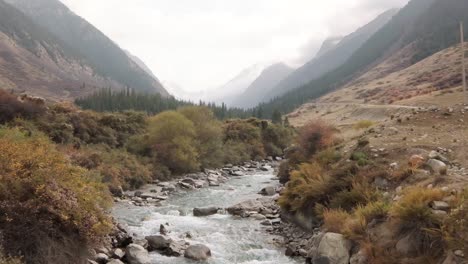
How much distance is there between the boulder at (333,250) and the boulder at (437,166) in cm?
504

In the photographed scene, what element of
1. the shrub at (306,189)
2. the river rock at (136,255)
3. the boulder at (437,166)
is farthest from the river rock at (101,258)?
the boulder at (437,166)

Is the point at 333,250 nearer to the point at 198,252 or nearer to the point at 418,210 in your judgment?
the point at 418,210

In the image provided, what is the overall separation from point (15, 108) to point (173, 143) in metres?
18.0

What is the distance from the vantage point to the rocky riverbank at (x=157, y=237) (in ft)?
57.9

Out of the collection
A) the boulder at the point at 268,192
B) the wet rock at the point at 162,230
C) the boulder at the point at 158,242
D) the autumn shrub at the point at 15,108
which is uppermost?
the autumn shrub at the point at 15,108

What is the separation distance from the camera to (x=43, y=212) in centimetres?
1390

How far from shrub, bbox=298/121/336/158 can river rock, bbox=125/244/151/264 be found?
21.6 meters

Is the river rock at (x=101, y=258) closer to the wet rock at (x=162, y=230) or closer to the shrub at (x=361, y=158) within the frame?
the wet rock at (x=162, y=230)

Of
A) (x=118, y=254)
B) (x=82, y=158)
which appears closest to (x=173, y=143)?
(x=82, y=158)

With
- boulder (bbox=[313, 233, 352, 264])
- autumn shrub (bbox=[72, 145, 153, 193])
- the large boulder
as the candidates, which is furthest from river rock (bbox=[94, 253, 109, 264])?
autumn shrub (bbox=[72, 145, 153, 193])

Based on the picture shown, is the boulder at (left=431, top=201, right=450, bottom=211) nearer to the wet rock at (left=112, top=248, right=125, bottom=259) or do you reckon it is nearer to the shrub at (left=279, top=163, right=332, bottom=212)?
the shrub at (left=279, top=163, right=332, bottom=212)

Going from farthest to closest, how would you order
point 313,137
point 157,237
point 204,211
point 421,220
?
point 313,137
point 204,211
point 157,237
point 421,220

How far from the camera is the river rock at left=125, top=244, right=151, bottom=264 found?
17.4 metres

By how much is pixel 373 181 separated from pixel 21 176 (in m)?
15.6
